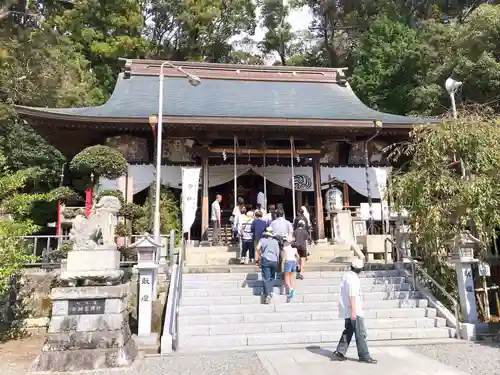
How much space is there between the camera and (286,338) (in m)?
6.71

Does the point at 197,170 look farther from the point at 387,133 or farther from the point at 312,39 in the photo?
the point at 312,39

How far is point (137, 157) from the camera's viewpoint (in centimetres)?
1383

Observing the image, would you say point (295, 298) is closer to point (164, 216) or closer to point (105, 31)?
point (164, 216)

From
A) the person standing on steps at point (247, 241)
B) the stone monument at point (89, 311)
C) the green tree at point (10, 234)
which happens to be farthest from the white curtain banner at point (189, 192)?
the stone monument at point (89, 311)

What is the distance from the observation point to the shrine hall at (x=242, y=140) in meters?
12.7

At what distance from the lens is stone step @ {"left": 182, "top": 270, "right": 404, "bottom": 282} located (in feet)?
28.2

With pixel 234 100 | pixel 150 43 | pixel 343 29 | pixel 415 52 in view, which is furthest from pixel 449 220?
pixel 343 29

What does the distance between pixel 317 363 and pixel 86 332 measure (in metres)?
3.32

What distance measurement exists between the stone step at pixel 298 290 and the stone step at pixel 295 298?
0.10 m

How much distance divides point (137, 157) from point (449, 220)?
1011 cm

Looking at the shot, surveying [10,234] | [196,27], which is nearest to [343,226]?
[10,234]

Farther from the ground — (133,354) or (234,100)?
(234,100)

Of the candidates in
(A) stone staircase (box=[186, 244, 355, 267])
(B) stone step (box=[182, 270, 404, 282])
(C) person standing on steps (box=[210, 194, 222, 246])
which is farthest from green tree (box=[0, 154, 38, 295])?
(C) person standing on steps (box=[210, 194, 222, 246])

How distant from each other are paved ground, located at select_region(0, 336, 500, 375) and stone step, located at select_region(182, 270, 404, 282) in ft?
8.21
